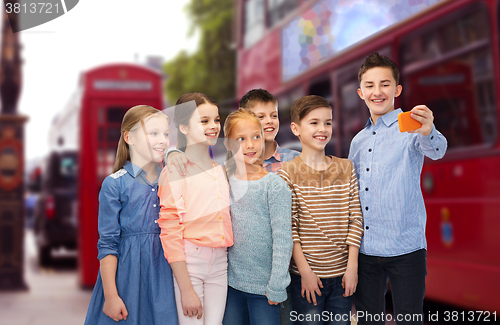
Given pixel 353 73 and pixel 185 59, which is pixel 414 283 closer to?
pixel 353 73

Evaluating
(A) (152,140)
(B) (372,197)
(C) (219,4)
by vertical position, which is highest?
(C) (219,4)

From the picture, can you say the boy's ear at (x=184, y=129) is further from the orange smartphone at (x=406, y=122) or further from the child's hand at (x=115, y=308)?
the orange smartphone at (x=406, y=122)

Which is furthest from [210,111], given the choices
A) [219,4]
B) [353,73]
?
[219,4]

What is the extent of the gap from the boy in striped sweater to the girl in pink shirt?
281 mm

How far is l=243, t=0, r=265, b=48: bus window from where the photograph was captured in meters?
6.20

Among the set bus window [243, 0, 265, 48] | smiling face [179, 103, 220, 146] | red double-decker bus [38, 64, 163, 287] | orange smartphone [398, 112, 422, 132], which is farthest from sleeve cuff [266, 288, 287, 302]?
bus window [243, 0, 265, 48]

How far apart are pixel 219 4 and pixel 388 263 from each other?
17141 mm

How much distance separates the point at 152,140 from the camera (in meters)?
2.02

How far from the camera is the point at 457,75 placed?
356cm

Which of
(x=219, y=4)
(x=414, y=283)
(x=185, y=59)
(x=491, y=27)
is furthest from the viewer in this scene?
(x=185, y=59)

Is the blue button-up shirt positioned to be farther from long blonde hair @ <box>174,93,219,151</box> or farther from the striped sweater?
long blonde hair @ <box>174,93,219,151</box>

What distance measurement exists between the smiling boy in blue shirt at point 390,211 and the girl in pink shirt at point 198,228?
22.1 inches

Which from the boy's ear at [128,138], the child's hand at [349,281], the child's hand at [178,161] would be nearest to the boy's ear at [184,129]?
the child's hand at [178,161]

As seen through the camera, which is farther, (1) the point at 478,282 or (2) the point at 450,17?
(2) the point at 450,17
